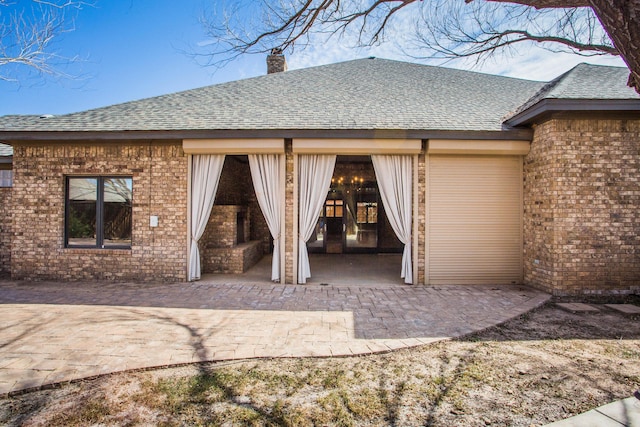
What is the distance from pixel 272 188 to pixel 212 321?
3.12 metres

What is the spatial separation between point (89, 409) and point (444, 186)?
6429 millimetres

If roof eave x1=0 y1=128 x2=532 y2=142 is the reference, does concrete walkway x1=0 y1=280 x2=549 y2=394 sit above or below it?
below

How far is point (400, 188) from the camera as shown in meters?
6.88

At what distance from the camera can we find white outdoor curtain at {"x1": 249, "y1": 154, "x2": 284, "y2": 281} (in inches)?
271

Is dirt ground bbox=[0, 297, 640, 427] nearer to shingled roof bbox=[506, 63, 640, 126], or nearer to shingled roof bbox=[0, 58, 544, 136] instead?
shingled roof bbox=[506, 63, 640, 126]

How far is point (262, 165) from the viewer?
692cm

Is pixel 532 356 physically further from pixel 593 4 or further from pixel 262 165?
pixel 262 165

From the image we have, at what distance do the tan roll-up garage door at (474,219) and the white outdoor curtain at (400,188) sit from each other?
1.33 feet

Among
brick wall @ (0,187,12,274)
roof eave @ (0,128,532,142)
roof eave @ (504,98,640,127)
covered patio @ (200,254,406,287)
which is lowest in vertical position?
covered patio @ (200,254,406,287)

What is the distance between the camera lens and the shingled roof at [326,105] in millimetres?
6746

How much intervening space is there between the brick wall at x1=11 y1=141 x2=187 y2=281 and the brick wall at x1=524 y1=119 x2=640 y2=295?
7190 mm

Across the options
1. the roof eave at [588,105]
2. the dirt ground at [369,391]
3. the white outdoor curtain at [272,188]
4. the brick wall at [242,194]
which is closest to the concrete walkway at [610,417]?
the dirt ground at [369,391]

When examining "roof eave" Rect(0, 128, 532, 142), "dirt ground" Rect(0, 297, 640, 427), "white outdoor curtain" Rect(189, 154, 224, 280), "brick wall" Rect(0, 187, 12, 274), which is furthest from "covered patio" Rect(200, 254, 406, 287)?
"brick wall" Rect(0, 187, 12, 274)

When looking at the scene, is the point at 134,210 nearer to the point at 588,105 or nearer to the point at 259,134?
the point at 259,134
